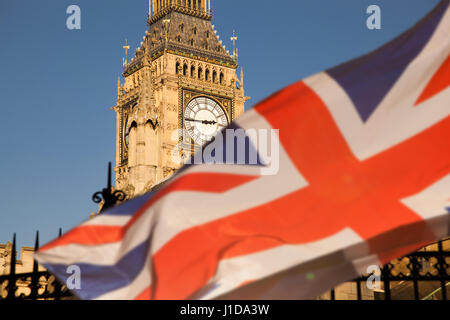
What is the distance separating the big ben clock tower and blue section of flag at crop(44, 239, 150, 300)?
58.6 metres

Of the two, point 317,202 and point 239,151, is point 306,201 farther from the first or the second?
point 239,151

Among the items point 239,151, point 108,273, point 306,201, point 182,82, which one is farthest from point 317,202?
point 182,82

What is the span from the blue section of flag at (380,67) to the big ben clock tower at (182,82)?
2310 inches

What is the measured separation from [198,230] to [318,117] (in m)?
1.73

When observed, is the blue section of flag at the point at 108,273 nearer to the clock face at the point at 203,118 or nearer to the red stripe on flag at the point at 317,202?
the red stripe on flag at the point at 317,202

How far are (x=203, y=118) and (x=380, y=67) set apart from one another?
221ft

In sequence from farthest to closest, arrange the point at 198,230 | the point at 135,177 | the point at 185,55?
the point at 185,55 → the point at 135,177 → the point at 198,230

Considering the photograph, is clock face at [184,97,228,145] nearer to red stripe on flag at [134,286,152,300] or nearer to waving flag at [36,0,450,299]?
waving flag at [36,0,450,299]

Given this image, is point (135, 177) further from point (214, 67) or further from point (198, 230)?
point (214, 67)

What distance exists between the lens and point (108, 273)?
316 inches

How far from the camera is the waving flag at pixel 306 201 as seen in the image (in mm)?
7559

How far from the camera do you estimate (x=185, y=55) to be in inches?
3022
